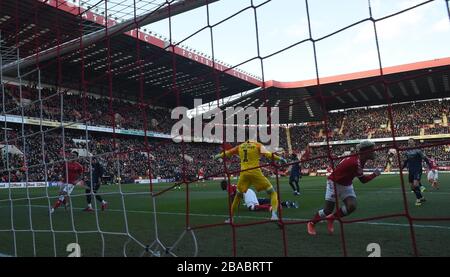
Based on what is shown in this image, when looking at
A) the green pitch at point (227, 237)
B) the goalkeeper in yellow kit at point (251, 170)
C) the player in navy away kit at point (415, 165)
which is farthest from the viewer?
the player in navy away kit at point (415, 165)

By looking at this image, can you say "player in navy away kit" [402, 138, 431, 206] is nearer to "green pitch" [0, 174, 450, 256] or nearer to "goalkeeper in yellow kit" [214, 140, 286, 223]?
"green pitch" [0, 174, 450, 256]

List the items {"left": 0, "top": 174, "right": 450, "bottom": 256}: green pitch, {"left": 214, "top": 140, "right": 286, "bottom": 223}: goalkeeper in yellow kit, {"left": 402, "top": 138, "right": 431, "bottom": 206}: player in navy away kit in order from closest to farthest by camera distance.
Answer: {"left": 0, "top": 174, "right": 450, "bottom": 256}: green pitch, {"left": 214, "top": 140, "right": 286, "bottom": 223}: goalkeeper in yellow kit, {"left": 402, "top": 138, "right": 431, "bottom": 206}: player in navy away kit

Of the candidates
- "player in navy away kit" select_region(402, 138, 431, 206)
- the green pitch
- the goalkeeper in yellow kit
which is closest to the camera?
the green pitch

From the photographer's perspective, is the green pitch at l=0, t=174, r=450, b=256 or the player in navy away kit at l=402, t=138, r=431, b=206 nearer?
the green pitch at l=0, t=174, r=450, b=256

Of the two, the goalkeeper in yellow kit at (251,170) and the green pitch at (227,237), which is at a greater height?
the goalkeeper in yellow kit at (251,170)

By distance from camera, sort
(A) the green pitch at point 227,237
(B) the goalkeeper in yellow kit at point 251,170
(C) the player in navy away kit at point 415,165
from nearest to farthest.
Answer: (A) the green pitch at point 227,237 < (B) the goalkeeper in yellow kit at point 251,170 < (C) the player in navy away kit at point 415,165

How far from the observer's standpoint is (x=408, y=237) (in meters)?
5.66

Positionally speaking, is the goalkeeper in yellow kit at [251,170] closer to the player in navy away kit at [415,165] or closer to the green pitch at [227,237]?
the green pitch at [227,237]

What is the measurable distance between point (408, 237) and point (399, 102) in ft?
126

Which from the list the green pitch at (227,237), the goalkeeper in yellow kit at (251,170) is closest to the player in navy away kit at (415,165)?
the green pitch at (227,237)

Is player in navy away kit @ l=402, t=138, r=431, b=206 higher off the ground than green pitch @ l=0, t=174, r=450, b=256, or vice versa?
player in navy away kit @ l=402, t=138, r=431, b=206

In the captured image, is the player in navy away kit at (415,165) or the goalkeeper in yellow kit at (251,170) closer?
the goalkeeper in yellow kit at (251,170)

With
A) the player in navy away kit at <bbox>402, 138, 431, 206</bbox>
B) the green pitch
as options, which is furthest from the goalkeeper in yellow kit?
the player in navy away kit at <bbox>402, 138, 431, 206</bbox>
